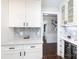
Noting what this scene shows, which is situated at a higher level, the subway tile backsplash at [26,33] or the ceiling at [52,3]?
the ceiling at [52,3]

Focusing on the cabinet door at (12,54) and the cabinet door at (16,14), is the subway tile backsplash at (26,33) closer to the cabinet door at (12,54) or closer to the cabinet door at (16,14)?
the cabinet door at (16,14)

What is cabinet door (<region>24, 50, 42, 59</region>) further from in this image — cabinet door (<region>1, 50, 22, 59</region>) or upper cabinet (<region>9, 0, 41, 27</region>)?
upper cabinet (<region>9, 0, 41, 27</region>)

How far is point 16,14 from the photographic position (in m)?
3.42

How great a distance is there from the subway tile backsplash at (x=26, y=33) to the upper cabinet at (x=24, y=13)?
36 cm

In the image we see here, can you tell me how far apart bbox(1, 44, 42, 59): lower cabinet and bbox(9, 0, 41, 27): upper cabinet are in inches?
28.0

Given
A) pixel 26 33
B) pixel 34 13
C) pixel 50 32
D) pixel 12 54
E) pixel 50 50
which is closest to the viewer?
pixel 12 54

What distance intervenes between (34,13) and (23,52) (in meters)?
1.25

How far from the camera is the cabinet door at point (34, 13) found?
11.4 feet

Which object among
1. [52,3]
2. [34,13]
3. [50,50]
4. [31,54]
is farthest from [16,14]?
[50,50]

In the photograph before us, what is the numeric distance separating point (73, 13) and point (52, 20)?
141 cm

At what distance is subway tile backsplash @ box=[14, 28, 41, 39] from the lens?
12.2 ft

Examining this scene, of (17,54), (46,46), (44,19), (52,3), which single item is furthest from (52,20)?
(17,54)

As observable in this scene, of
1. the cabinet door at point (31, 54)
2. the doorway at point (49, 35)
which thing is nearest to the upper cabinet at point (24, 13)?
the cabinet door at point (31, 54)

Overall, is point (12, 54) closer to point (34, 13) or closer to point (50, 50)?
point (34, 13)
